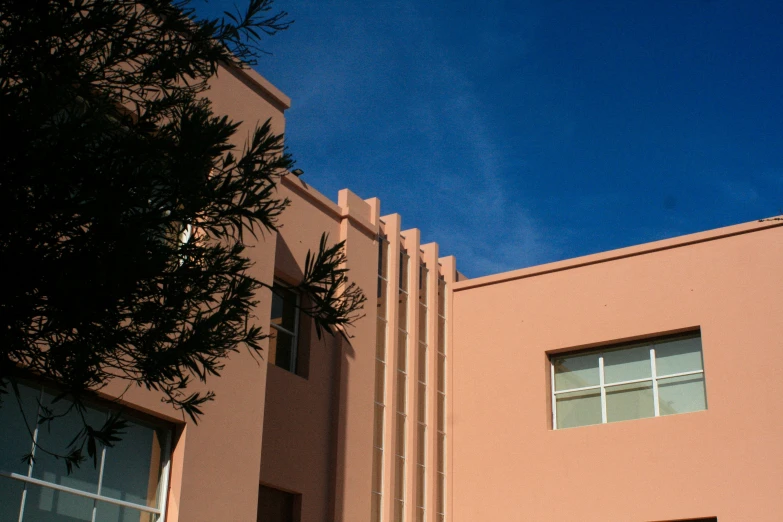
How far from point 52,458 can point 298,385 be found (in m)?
4.62

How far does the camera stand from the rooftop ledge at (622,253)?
13938 mm

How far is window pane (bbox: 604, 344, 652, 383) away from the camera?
14242 mm

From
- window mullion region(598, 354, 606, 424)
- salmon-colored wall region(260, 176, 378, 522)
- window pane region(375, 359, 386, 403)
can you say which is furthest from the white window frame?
window mullion region(598, 354, 606, 424)

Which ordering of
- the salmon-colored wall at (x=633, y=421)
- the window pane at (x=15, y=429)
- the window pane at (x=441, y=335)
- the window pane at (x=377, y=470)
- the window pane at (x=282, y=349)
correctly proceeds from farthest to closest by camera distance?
the window pane at (x=441, y=335)
the window pane at (x=377, y=470)
the salmon-colored wall at (x=633, y=421)
the window pane at (x=282, y=349)
the window pane at (x=15, y=429)

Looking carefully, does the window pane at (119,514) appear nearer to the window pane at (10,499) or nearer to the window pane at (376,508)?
the window pane at (10,499)

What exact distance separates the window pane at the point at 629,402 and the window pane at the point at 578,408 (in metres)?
0.19

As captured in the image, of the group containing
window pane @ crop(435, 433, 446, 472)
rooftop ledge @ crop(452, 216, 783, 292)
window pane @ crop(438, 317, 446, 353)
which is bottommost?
window pane @ crop(435, 433, 446, 472)

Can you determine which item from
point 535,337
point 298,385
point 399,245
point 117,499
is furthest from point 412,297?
point 117,499

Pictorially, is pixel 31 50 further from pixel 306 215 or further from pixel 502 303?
pixel 502 303

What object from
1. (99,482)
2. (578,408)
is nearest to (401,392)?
(578,408)

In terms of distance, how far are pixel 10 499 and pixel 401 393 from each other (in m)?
7.35

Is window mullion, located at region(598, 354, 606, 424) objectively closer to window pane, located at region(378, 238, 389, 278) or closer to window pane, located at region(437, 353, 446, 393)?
window pane, located at region(437, 353, 446, 393)

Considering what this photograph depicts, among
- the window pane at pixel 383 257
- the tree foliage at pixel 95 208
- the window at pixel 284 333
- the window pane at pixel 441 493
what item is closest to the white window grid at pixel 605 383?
the window pane at pixel 441 493

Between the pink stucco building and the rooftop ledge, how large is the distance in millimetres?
24
